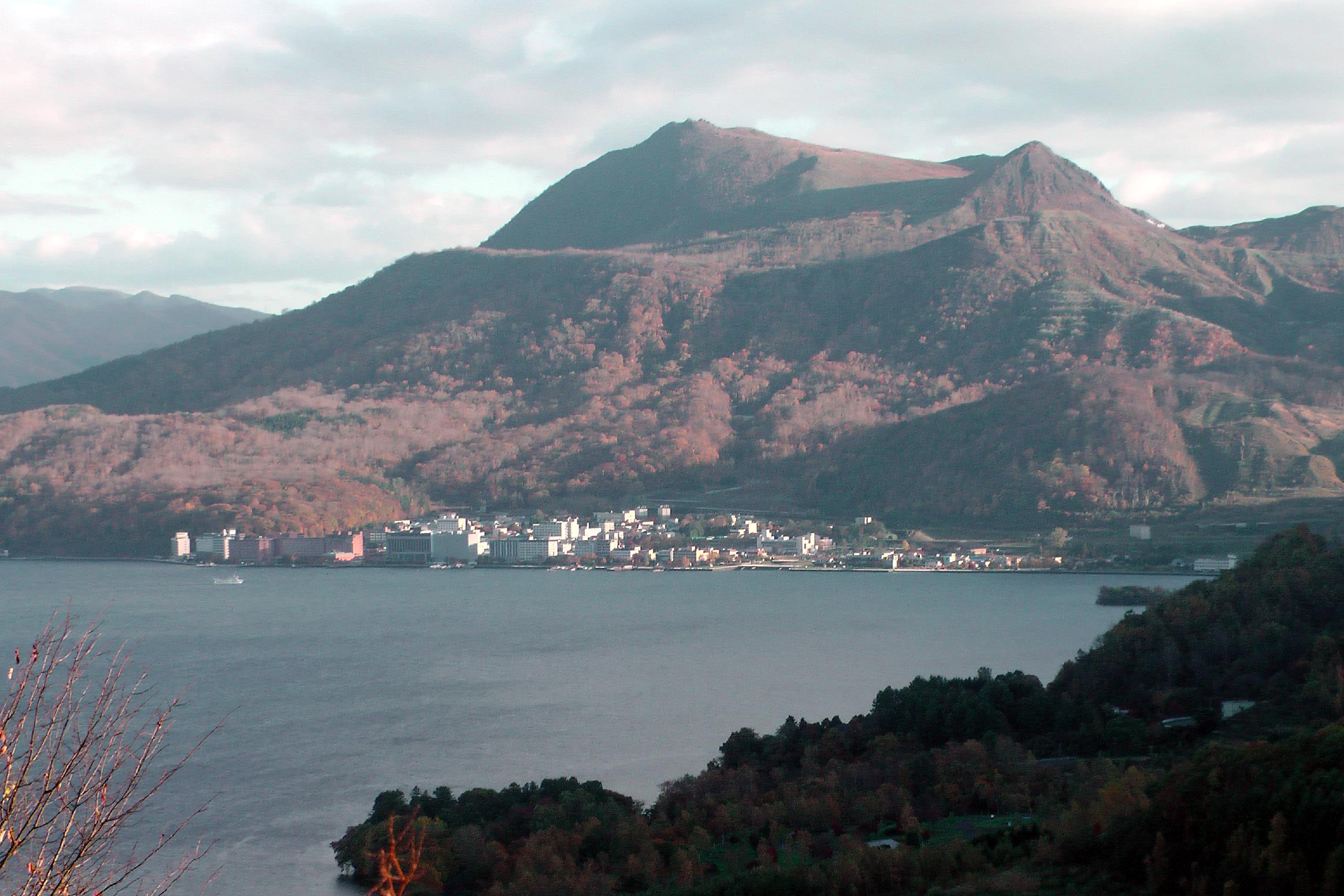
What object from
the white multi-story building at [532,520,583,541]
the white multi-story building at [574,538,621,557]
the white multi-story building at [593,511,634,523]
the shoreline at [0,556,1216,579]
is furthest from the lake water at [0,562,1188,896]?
the white multi-story building at [593,511,634,523]

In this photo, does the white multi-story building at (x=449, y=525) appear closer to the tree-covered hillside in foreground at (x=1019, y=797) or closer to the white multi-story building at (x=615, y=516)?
the white multi-story building at (x=615, y=516)

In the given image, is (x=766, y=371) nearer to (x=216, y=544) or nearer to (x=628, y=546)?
(x=628, y=546)

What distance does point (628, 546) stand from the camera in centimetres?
5672

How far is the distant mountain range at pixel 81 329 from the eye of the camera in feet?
422

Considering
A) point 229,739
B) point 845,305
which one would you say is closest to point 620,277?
point 845,305

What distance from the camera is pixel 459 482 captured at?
68438 millimetres

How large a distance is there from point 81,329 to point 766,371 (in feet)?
290

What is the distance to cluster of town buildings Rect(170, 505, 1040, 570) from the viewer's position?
54438 mm

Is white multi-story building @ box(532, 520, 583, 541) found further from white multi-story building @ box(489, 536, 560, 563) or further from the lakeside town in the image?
white multi-story building @ box(489, 536, 560, 563)

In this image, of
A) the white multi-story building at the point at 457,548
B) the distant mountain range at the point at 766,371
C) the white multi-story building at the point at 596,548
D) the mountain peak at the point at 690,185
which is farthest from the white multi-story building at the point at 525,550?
the mountain peak at the point at 690,185

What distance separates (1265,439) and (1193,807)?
5095 centimetres

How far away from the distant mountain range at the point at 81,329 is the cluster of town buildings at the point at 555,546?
7374 cm

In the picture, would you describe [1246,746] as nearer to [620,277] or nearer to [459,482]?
[459,482]

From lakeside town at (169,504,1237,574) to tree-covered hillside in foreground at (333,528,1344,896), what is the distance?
3009cm
